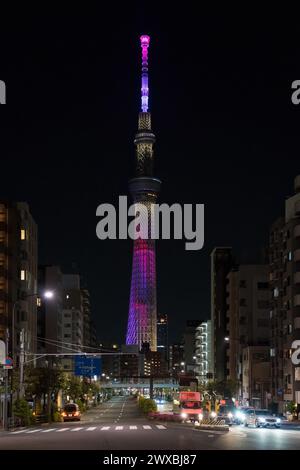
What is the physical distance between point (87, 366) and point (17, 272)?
29.2 metres

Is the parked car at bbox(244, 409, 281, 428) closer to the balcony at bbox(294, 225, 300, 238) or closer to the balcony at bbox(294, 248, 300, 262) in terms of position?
the balcony at bbox(294, 248, 300, 262)

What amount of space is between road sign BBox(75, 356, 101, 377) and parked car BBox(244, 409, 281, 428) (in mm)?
61510

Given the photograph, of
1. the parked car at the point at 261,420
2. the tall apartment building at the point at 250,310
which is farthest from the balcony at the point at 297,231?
the tall apartment building at the point at 250,310

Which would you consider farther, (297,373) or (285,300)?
(285,300)

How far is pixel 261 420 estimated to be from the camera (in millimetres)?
67250

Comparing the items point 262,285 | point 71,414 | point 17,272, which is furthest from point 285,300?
point 262,285

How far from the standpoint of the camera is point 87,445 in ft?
112

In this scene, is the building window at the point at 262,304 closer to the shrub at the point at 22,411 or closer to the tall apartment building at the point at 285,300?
the tall apartment building at the point at 285,300

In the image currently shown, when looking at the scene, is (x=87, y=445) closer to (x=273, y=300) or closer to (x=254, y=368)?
(x=273, y=300)

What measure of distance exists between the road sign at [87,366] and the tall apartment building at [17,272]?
32.1 ft

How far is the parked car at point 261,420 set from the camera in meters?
67.0

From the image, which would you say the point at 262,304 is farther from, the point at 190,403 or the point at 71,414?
the point at 71,414

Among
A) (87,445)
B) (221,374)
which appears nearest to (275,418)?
(87,445)
